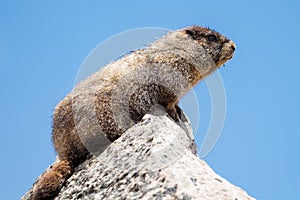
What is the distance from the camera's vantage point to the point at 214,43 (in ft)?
39.7

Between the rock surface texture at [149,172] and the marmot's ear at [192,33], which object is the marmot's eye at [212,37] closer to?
the marmot's ear at [192,33]

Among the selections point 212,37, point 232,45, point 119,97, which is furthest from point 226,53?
point 119,97

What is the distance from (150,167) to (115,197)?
2.05 ft

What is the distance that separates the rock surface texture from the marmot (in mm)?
435

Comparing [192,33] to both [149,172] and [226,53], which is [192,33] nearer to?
[226,53]

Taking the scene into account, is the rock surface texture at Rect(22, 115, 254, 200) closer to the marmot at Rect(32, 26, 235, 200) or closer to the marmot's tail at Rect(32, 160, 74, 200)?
the marmot's tail at Rect(32, 160, 74, 200)

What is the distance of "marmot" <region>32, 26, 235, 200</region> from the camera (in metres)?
9.12

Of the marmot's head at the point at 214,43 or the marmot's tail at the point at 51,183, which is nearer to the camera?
the marmot's tail at the point at 51,183

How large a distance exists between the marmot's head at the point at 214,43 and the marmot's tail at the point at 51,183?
192 inches

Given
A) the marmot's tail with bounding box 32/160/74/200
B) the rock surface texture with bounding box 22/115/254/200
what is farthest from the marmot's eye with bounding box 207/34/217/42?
the marmot's tail with bounding box 32/160/74/200

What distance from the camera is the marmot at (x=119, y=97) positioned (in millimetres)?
9125

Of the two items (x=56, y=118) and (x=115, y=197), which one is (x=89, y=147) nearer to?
(x=56, y=118)

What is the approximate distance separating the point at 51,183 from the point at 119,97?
2.15 meters

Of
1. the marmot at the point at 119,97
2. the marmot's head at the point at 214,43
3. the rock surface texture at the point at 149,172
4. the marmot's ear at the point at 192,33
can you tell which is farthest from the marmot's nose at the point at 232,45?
the rock surface texture at the point at 149,172
